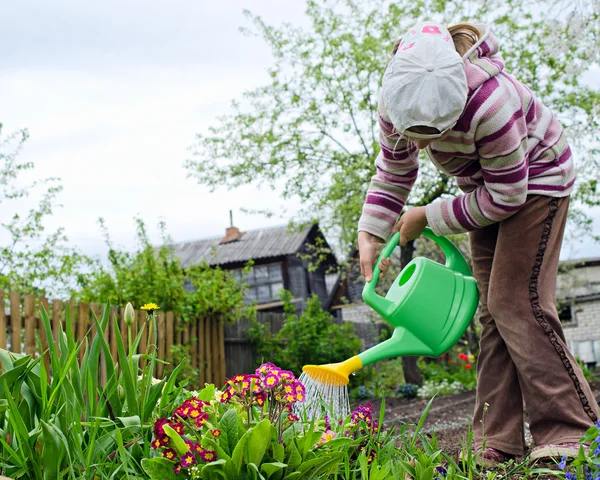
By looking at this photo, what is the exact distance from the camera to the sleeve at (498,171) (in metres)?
1.80

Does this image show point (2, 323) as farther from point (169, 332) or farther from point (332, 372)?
point (332, 372)

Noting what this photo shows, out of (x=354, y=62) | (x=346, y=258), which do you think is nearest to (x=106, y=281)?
(x=354, y=62)

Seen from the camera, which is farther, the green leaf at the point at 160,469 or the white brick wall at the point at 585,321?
the white brick wall at the point at 585,321

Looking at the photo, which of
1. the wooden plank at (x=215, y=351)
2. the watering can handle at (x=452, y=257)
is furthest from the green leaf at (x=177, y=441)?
the wooden plank at (x=215, y=351)

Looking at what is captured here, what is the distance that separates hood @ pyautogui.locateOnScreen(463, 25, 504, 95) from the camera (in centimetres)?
183

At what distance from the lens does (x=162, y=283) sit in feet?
18.4

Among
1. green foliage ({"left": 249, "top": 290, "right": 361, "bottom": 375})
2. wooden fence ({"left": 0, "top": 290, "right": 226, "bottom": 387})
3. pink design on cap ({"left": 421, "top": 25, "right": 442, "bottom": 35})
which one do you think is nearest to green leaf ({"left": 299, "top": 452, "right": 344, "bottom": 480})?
pink design on cap ({"left": 421, "top": 25, "right": 442, "bottom": 35})

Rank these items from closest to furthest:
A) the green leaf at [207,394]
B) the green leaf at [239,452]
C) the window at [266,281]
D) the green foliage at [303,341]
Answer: the green leaf at [239,452], the green leaf at [207,394], the green foliage at [303,341], the window at [266,281]

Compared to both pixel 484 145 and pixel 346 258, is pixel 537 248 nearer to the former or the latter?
pixel 484 145

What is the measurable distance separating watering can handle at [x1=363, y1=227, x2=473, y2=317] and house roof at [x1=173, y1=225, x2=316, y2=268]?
67.4ft

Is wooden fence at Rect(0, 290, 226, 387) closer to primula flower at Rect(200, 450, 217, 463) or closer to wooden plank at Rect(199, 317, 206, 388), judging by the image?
wooden plank at Rect(199, 317, 206, 388)

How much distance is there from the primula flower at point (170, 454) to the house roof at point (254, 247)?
21.4m

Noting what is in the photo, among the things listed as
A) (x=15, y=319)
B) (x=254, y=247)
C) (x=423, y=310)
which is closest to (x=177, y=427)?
(x=423, y=310)

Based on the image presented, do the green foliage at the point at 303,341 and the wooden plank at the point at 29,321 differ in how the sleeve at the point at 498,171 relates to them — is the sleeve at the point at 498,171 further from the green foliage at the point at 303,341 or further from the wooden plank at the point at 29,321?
the green foliage at the point at 303,341
